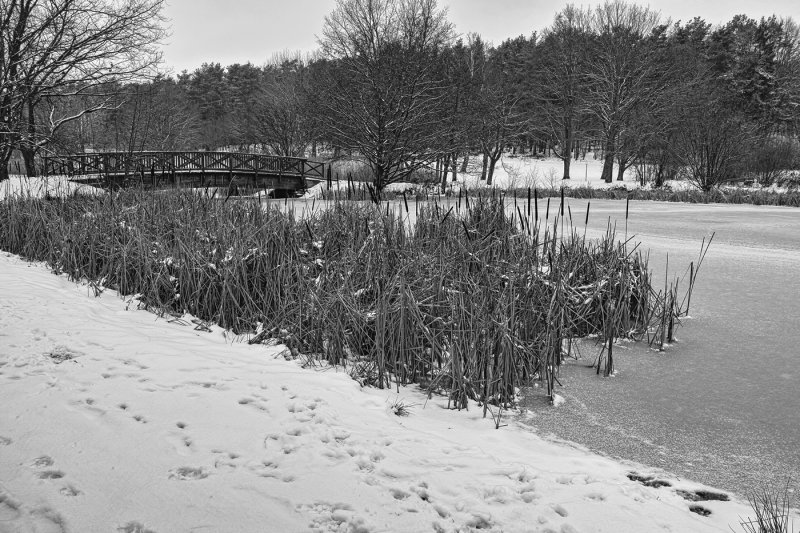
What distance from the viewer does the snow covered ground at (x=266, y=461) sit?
1.89 metres

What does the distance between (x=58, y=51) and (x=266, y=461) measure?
17.0m

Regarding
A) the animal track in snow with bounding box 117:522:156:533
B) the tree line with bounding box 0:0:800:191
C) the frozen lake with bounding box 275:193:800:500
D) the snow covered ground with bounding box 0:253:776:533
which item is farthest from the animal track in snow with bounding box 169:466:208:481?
the tree line with bounding box 0:0:800:191

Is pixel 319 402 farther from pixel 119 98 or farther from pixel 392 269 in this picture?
pixel 119 98

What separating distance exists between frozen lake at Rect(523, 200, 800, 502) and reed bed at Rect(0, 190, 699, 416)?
206mm

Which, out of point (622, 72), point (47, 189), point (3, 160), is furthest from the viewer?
point (622, 72)

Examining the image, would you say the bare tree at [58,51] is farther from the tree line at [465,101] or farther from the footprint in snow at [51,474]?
the footprint in snow at [51,474]

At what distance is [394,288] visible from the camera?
411 cm

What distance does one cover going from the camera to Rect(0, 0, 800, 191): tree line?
55.2ft

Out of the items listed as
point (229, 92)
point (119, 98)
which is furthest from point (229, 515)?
point (229, 92)

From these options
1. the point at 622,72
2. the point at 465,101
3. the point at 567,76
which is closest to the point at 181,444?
the point at 465,101

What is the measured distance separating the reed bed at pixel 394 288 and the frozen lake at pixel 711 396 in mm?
206

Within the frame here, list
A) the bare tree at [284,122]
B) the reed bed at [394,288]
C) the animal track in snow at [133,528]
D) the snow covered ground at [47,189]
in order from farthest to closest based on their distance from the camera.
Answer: the bare tree at [284,122] → the snow covered ground at [47,189] → the reed bed at [394,288] → the animal track in snow at [133,528]

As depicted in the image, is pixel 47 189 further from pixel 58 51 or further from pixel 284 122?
pixel 284 122

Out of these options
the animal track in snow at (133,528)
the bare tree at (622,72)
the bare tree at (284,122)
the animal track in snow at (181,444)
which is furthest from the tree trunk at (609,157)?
the animal track in snow at (133,528)
